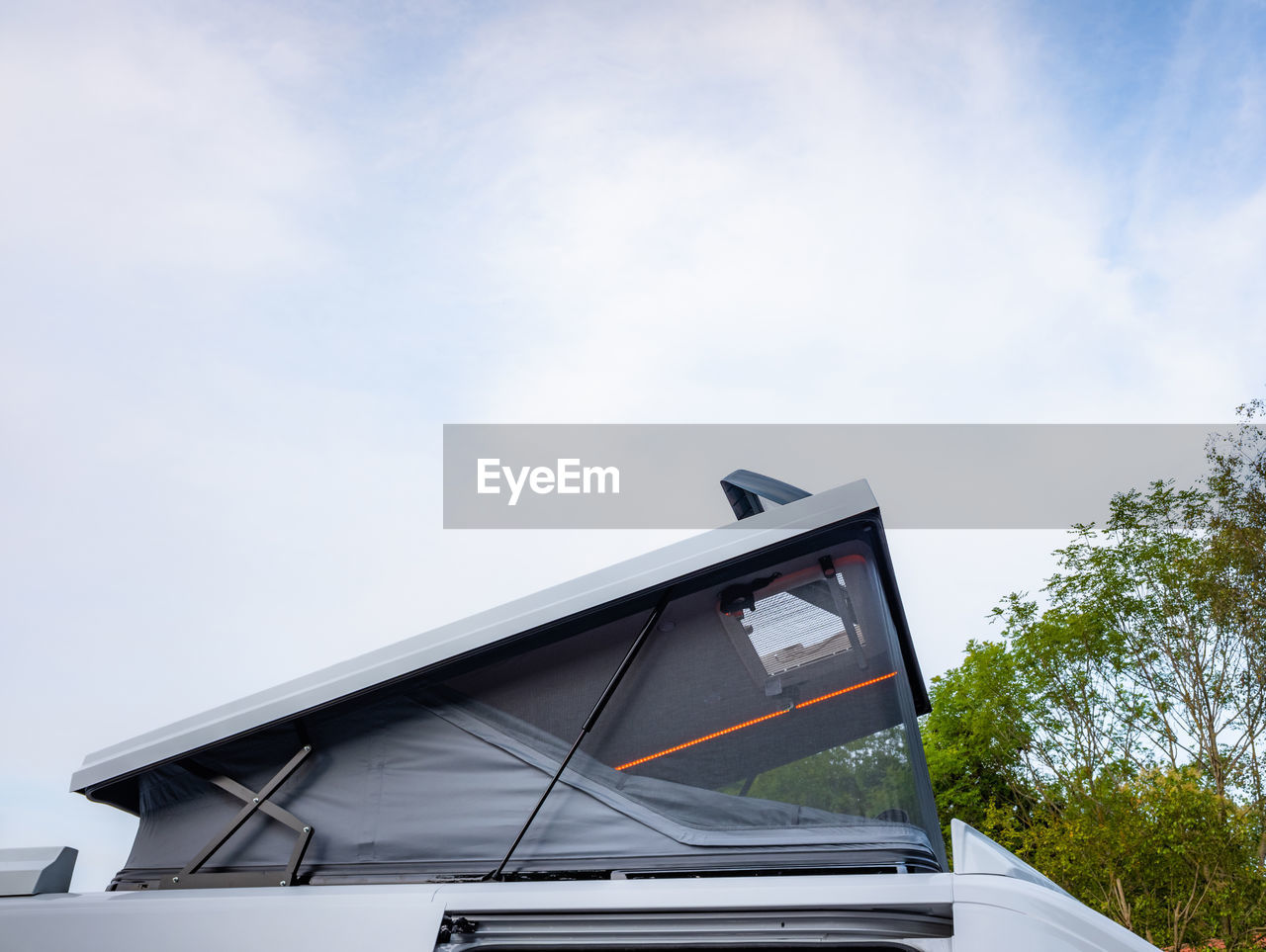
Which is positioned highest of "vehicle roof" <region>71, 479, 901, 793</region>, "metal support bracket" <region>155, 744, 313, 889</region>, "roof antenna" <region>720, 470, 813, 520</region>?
"roof antenna" <region>720, 470, 813, 520</region>

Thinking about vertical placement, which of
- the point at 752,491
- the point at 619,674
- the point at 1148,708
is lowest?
the point at 619,674

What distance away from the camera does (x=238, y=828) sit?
91.0 inches

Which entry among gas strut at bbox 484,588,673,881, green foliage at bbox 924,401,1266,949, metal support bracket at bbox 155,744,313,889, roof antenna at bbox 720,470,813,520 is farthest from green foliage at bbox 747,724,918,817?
green foliage at bbox 924,401,1266,949

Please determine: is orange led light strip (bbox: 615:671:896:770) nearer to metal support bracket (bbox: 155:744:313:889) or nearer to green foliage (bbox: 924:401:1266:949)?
metal support bracket (bbox: 155:744:313:889)

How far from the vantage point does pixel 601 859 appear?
6.72 feet

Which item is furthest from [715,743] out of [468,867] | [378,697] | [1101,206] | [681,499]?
[1101,206]

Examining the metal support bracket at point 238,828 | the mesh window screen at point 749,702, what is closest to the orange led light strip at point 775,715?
the mesh window screen at point 749,702

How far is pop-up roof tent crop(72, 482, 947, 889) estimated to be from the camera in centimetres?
200

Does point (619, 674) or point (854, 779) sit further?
point (619, 674)

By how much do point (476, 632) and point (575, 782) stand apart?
473mm

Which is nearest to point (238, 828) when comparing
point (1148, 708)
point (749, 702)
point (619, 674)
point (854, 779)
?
point (619, 674)

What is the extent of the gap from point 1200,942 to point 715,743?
1716 centimetres

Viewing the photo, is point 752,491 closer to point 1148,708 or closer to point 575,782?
point 575,782

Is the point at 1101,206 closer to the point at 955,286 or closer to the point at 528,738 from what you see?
the point at 955,286
